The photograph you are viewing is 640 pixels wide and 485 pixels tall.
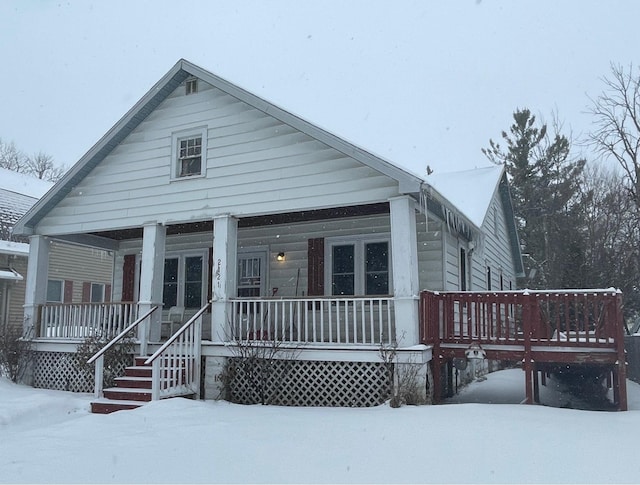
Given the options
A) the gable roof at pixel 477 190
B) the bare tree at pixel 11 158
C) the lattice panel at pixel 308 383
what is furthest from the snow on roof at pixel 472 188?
the bare tree at pixel 11 158

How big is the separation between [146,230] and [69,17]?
431 ft

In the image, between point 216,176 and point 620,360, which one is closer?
point 620,360

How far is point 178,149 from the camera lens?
1158 cm

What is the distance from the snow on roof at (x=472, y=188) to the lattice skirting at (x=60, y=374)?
863cm

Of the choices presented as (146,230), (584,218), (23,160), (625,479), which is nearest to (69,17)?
(23,160)

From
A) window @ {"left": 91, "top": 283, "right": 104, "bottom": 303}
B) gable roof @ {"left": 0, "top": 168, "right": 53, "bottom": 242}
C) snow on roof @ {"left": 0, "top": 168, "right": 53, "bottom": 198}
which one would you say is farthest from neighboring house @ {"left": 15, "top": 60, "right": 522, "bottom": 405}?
snow on roof @ {"left": 0, "top": 168, "right": 53, "bottom": 198}

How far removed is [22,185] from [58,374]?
53.8ft

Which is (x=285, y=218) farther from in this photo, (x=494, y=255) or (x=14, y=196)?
(x=14, y=196)

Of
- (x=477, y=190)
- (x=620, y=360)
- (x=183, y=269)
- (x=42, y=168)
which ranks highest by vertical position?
(x=42, y=168)

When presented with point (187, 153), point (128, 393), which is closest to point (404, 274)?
point (128, 393)

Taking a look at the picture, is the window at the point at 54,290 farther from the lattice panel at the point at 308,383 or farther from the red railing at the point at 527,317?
the red railing at the point at 527,317

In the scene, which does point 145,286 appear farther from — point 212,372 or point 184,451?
point 184,451

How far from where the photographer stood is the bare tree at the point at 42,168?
40.5 meters

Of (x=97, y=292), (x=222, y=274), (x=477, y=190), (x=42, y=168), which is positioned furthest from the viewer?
(x=42, y=168)
